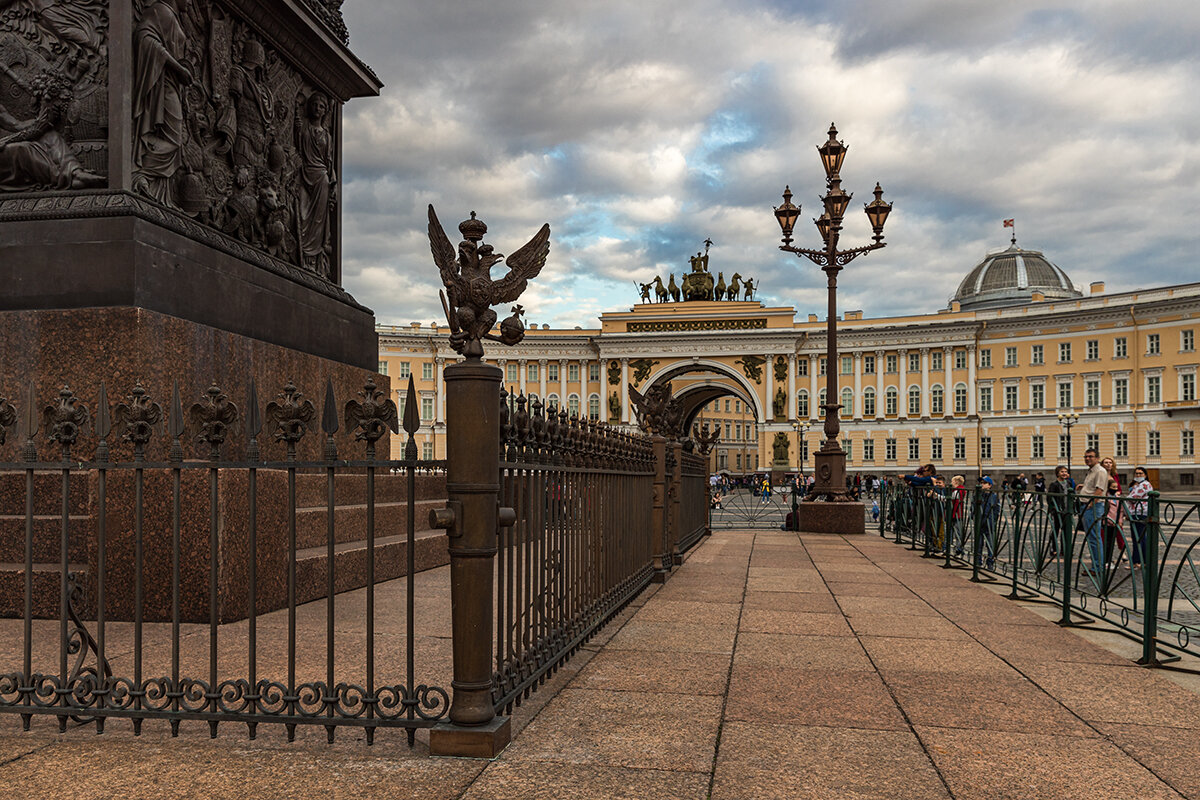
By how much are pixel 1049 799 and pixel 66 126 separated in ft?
23.9

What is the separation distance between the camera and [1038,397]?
2685 inches

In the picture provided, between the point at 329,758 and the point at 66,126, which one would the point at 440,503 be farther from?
the point at 329,758

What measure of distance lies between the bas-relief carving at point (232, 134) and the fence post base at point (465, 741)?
504 cm

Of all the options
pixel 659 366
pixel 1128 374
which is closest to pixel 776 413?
pixel 659 366

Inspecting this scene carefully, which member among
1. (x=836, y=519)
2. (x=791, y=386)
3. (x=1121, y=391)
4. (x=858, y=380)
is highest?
(x=858, y=380)

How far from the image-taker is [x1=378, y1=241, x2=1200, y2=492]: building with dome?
63781mm

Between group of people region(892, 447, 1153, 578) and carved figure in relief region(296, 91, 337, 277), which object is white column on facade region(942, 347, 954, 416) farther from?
carved figure in relief region(296, 91, 337, 277)

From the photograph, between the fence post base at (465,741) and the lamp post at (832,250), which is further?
the lamp post at (832,250)

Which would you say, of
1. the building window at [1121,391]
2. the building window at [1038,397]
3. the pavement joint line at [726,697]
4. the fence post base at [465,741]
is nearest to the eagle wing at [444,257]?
the fence post base at [465,741]

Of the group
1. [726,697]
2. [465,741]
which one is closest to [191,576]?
[465,741]

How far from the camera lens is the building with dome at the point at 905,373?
209 ft

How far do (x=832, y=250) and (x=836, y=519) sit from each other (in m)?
5.57

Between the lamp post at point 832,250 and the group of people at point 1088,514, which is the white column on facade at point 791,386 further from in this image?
the group of people at point 1088,514

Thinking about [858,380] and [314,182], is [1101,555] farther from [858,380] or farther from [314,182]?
[858,380]
